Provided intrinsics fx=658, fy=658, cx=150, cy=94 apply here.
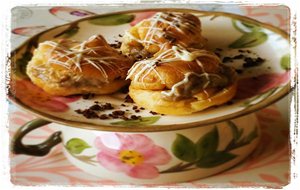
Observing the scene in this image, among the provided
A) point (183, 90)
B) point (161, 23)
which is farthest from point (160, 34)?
point (183, 90)

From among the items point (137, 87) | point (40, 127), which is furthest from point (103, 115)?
point (40, 127)

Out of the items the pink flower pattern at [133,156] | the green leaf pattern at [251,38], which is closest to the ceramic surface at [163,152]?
the pink flower pattern at [133,156]

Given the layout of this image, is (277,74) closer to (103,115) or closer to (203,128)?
(203,128)

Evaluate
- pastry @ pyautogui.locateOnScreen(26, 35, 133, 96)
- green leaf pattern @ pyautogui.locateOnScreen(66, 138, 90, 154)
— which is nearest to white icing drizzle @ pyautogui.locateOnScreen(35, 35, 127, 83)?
pastry @ pyautogui.locateOnScreen(26, 35, 133, 96)

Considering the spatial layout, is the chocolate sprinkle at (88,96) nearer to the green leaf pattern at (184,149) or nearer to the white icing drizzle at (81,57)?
the white icing drizzle at (81,57)

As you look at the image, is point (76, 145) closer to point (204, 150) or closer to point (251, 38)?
point (204, 150)
